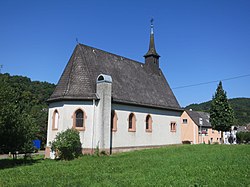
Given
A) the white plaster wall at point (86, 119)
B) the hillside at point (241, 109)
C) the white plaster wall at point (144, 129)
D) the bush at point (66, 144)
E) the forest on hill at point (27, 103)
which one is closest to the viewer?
the forest on hill at point (27, 103)

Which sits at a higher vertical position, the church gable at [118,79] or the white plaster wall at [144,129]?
the church gable at [118,79]

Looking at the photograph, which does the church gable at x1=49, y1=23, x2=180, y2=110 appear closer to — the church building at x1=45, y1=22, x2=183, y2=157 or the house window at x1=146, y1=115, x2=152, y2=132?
the church building at x1=45, y1=22, x2=183, y2=157

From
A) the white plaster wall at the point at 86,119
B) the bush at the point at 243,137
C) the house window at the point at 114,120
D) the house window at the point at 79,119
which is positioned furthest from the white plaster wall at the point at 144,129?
the bush at the point at 243,137

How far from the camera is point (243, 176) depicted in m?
11.1

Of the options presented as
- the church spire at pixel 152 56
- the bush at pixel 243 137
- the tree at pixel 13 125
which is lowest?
the bush at pixel 243 137

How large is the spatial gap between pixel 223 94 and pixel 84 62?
21.0m

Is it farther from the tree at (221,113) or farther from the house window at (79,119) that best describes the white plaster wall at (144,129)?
the tree at (221,113)

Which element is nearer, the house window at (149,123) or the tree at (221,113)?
the house window at (149,123)

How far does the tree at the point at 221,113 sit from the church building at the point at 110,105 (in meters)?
5.96

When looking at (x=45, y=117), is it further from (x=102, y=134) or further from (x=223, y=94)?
(x=223, y=94)

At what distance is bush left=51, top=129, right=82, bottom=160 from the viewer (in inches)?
794

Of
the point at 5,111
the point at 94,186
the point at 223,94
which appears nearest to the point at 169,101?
the point at 223,94

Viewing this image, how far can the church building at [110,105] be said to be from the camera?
22984mm

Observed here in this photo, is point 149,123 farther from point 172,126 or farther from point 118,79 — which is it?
point 118,79
